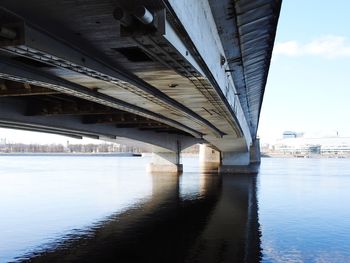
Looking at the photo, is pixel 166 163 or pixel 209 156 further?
pixel 209 156

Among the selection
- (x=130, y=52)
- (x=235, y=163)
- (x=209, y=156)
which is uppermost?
(x=130, y=52)

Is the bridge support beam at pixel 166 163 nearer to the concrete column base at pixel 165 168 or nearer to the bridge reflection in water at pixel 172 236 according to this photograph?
the concrete column base at pixel 165 168

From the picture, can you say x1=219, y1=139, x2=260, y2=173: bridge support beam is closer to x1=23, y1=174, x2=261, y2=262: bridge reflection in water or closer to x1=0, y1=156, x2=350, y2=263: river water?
x1=0, y1=156, x2=350, y2=263: river water

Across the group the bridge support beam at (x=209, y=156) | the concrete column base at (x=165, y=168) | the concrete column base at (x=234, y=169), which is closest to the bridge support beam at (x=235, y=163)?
the concrete column base at (x=234, y=169)

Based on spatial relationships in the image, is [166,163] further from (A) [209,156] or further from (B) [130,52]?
(B) [130,52]

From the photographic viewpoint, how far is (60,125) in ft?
112

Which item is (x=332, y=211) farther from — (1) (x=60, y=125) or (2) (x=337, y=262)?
(1) (x=60, y=125)

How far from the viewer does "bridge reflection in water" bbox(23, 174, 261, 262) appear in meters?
18.6

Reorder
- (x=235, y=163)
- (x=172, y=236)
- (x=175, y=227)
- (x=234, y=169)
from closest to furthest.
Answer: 1. (x=172, y=236)
2. (x=175, y=227)
3. (x=234, y=169)
4. (x=235, y=163)

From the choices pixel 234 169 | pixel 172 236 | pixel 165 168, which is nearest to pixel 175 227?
pixel 172 236

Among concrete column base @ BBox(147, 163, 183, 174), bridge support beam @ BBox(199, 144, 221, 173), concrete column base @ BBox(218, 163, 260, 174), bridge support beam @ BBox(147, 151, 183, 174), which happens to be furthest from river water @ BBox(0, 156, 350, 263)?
bridge support beam @ BBox(199, 144, 221, 173)

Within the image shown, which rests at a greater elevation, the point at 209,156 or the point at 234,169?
the point at 209,156

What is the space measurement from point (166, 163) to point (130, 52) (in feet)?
206

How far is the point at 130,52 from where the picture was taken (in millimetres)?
12867
